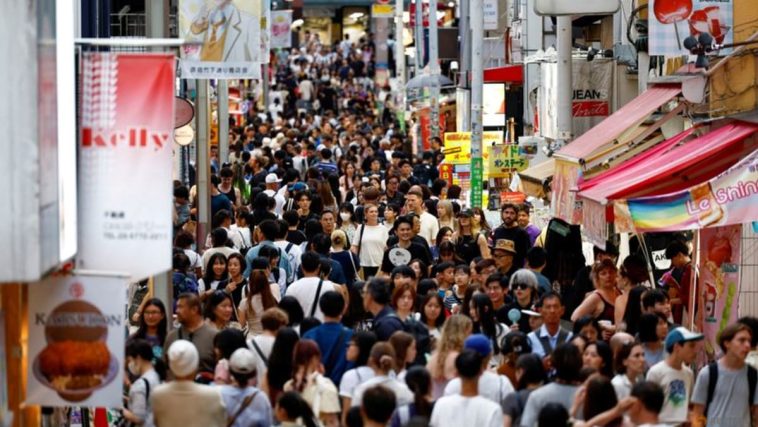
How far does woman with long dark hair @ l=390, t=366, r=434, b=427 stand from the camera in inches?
413

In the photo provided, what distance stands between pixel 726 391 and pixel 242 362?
10.7 feet

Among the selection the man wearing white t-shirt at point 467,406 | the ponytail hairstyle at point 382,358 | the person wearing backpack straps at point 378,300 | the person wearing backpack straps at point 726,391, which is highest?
the person wearing backpack straps at point 378,300

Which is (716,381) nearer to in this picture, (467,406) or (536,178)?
(467,406)

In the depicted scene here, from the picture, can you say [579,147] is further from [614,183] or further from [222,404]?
[222,404]

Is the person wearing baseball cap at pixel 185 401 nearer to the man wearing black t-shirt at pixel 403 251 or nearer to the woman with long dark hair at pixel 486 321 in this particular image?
the woman with long dark hair at pixel 486 321

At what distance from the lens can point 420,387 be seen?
10.7 metres

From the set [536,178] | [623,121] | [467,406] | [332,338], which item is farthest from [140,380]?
[536,178]

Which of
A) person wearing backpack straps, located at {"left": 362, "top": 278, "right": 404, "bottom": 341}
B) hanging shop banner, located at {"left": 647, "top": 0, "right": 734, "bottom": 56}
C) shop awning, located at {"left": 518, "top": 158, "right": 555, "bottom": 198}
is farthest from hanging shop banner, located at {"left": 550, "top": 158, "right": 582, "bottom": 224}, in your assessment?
person wearing backpack straps, located at {"left": 362, "top": 278, "right": 404, "bottom": 341}

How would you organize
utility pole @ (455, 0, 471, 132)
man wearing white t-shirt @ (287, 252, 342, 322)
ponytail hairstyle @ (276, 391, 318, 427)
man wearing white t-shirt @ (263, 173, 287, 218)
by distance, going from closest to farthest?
ponytail hairstyle @ (276, 391, 318, 427) < man wearing white t-shirt @ (287, 252, 342, 322) < man wearing white t-shirt @ (263, 173, 287, 218) < utility pole @ (455, 0, 471, 132)

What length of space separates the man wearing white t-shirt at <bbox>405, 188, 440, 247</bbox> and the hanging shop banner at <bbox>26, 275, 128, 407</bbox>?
10031 millimetres

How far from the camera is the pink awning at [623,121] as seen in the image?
710 inches

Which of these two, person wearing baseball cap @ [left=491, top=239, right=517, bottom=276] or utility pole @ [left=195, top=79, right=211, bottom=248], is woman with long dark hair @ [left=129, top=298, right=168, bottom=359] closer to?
person wearing baseball cap @ [left=491, top=239, right=517, bottom=276]

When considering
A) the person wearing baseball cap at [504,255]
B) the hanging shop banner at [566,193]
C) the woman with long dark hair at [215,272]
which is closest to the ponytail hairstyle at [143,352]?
the woman with long dark hair at [215,272]

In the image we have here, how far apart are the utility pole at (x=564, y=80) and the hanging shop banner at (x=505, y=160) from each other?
3010 millimetres
